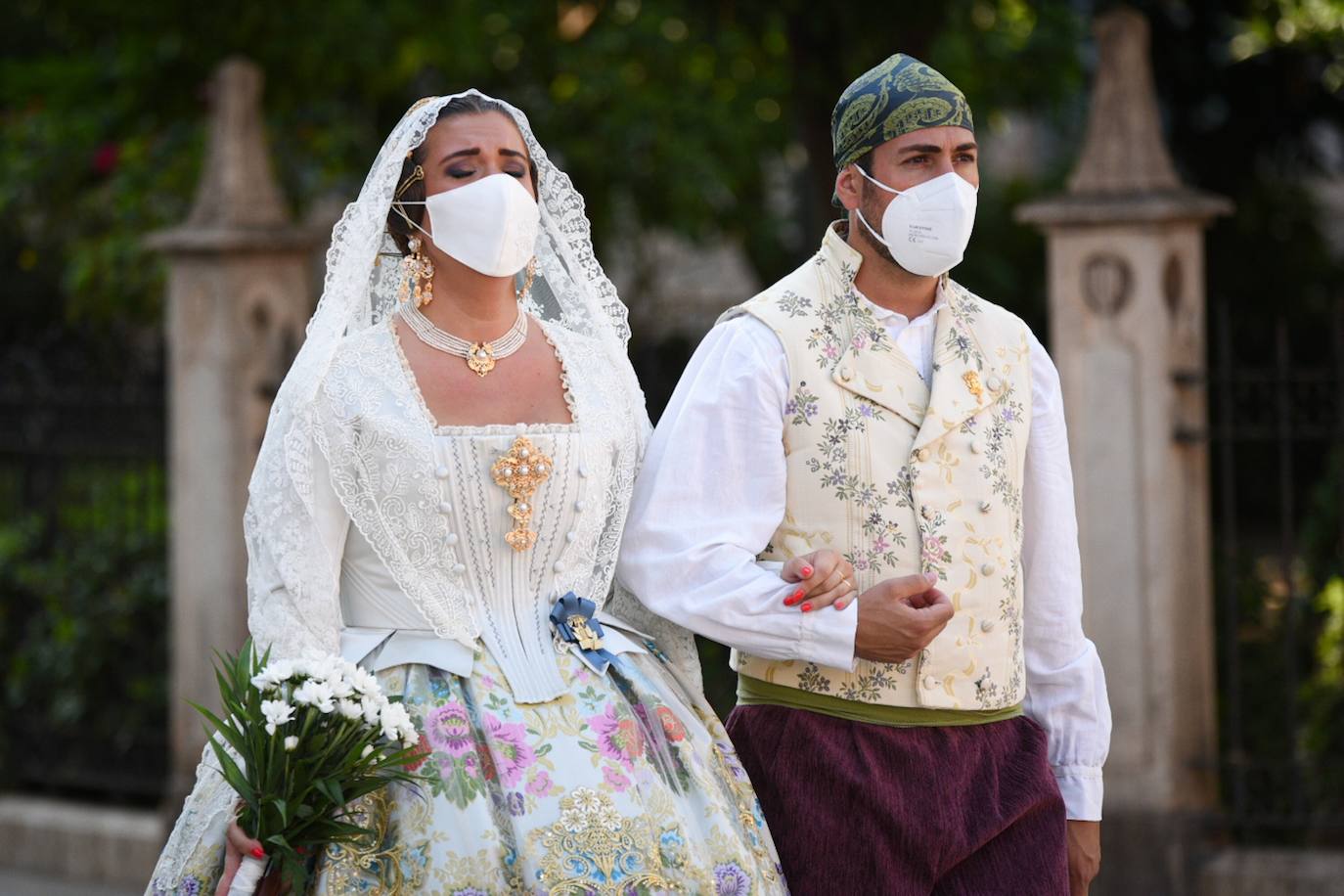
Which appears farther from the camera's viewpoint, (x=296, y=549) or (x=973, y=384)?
(x=973, y=384)

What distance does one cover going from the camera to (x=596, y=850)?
299cm

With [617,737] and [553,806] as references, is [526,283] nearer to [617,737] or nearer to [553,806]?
[617,737]

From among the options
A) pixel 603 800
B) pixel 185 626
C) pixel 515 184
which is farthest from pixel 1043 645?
pixel 185 626

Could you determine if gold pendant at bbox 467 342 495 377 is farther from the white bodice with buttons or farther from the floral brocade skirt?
the floral brocade skirt

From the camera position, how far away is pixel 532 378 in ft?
10.9

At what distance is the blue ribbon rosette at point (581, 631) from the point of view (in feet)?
10.5

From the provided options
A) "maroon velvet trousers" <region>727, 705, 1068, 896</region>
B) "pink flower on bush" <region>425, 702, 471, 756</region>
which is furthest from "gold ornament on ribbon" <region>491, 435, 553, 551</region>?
"maroon velvet trousers" <region>727, 705, 1068, 896</region>

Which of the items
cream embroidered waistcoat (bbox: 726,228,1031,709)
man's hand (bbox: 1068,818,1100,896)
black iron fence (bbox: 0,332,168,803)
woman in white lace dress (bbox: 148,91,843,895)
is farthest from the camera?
black iron fence (bbox: 0,332,168,803)

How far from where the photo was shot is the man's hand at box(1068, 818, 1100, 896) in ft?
11.3

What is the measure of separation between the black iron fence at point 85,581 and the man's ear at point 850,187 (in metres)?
4.83

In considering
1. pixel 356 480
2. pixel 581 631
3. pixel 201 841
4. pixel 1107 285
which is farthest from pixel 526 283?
pixel 1107 285

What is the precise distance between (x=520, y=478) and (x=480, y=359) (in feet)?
0.76

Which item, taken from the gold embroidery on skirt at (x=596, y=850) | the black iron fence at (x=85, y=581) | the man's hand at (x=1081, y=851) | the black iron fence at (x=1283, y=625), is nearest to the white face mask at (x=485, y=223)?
the gold embroidery on skirt at (x=596, y=850)

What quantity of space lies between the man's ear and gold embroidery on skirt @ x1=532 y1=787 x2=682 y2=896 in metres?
1.14
